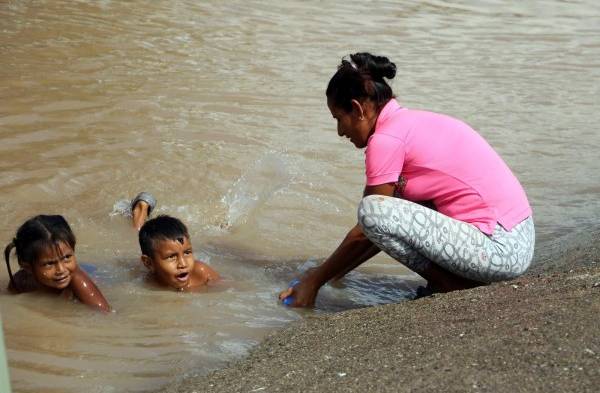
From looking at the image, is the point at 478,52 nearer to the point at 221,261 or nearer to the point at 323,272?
the point at 221,261

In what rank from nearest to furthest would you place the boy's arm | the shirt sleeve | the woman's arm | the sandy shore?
the sandy shore
the shirt sleeve
the woman's arm
the boy's arm

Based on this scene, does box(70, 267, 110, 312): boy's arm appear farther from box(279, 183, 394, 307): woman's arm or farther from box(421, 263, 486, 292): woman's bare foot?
box(421, 263, 486, 292): woman's bare foot

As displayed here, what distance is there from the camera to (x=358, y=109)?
4297 millimetres

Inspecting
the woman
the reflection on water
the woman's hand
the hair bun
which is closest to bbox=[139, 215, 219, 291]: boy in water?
the reflection on water

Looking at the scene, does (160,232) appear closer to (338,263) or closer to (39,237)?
(39,237)

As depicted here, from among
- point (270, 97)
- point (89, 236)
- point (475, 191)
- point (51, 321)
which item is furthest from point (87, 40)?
point (475, 191)

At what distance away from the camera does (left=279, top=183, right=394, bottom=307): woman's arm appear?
4.48 meters

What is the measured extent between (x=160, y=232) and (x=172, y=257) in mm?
148

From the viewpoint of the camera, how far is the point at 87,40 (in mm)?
10539

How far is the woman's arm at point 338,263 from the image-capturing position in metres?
4.48

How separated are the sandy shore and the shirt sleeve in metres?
0.55

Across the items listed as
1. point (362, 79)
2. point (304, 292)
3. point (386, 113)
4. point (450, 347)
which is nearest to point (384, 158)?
point (386, 113)

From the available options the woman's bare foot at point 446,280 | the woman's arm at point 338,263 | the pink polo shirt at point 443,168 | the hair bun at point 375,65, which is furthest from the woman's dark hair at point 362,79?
the woman's bare foot at point 446,280

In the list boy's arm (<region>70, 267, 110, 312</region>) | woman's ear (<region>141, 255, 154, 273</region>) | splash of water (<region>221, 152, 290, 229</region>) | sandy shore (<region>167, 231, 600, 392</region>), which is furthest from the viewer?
splash of water (<region>221, 152, 290, 229</region>)
